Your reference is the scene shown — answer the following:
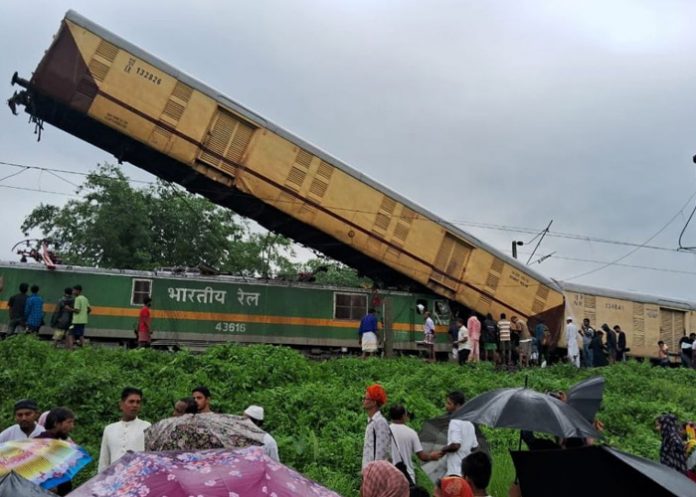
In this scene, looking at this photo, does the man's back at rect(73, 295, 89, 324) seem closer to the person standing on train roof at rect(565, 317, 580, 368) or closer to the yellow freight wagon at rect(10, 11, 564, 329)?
the yellow freight wagon at rect(10, 11, 564, 329)

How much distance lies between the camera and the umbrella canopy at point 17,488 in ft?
9.89

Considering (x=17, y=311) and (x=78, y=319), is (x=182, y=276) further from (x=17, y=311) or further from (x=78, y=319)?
(x=17, y=311)

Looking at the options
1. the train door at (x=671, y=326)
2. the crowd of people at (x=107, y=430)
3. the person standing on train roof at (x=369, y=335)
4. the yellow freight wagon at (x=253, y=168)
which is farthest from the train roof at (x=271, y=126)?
the crowd of people at (x=107, y=430)

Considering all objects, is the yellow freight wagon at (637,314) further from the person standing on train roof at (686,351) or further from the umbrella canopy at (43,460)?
the umbrella canopy at (43,460)

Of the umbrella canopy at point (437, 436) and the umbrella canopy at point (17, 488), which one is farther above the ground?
the umbrella canopy at point (437, 436)

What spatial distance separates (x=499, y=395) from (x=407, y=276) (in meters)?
13.4

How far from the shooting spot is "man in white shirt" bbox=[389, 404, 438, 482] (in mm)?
A: 5637

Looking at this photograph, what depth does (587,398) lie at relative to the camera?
21.8ft

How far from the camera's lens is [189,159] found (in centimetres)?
1622

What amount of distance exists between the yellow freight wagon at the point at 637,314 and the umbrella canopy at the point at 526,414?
58.2 feet

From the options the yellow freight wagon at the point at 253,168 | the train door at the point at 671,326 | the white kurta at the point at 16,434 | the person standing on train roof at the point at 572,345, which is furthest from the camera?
the train door at the point at 671,326

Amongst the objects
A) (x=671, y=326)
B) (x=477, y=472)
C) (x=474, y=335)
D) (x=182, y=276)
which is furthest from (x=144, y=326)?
(x=671, y=326)

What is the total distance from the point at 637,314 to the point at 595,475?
75.7ft

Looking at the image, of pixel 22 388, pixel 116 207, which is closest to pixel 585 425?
pixel 22 388
